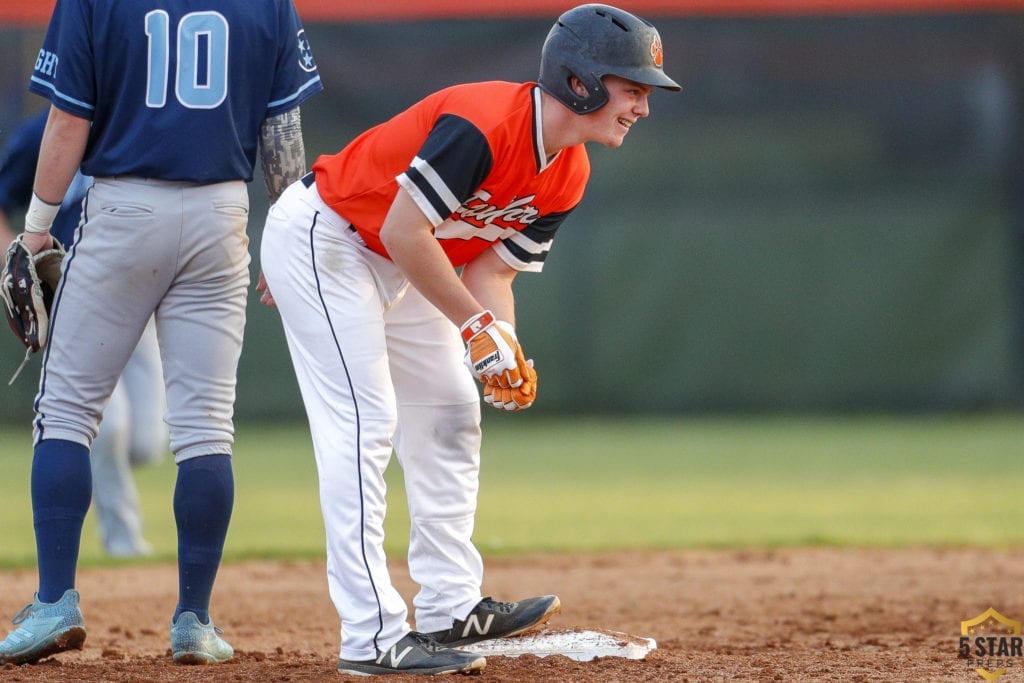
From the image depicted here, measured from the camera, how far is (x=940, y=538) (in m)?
6.10

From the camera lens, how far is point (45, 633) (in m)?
3.31

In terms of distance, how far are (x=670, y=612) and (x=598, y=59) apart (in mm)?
2287

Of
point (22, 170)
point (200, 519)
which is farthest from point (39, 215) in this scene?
point (22, 170)

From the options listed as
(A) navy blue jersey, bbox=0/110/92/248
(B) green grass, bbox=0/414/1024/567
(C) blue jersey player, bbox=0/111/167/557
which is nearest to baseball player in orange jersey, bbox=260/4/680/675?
(A) navy blue jersey, bbox=0/110/92/248

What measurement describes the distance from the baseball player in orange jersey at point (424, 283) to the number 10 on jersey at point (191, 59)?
1.06 ft

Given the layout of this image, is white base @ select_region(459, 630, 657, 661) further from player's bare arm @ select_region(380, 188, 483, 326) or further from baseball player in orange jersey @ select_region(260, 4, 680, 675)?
player's bare arm @ select_region(380, 188, 483, 326)

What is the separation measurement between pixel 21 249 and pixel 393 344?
0.98 meters

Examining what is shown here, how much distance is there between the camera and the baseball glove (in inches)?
137

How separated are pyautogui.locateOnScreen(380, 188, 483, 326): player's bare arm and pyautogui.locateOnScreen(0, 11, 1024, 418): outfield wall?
22.7 ft

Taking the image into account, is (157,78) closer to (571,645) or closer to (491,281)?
(491,281)

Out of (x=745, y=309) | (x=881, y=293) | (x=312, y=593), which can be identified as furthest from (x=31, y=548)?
(x=881, y=293)

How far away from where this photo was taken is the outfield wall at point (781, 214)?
1008 centimetres

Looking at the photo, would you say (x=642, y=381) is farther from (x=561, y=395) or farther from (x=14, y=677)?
(x=14, y=677)

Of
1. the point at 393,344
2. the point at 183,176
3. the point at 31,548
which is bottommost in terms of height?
the point at 31,548
